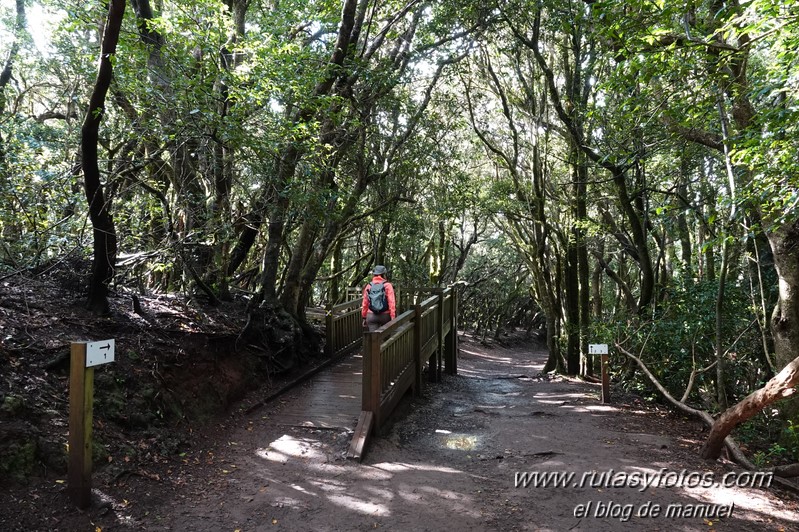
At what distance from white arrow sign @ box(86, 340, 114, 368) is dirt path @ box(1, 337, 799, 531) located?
3.29 ft

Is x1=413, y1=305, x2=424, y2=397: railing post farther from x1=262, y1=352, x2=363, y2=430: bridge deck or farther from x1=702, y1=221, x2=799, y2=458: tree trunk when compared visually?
x1=702, y1=221, x2=799, y2=458: tree trunk

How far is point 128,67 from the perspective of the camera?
18.4ft

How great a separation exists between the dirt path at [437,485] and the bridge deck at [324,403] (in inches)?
7.2

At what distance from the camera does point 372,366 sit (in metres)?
5.54

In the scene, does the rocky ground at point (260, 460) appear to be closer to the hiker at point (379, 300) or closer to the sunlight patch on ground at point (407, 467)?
the sunlight patch on ground at point (407, 467)

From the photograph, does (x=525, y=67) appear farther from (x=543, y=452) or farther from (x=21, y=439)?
(x=21, y=439)

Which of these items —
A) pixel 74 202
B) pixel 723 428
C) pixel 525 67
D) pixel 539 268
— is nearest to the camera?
pixel 723 428

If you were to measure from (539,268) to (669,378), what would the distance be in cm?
691

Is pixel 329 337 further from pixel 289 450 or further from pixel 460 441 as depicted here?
pixel 289 450

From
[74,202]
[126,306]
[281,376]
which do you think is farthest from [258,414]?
[74,202]

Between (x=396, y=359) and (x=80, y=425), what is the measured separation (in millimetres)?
3926

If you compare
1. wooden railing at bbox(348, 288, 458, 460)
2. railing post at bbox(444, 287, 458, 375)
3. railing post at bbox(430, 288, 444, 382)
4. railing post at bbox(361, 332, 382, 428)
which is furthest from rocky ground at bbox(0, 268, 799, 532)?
railing post at bbox(444, 287, 458, 375)

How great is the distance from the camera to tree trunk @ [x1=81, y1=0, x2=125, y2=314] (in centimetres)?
468

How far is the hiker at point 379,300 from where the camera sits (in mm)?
7805
